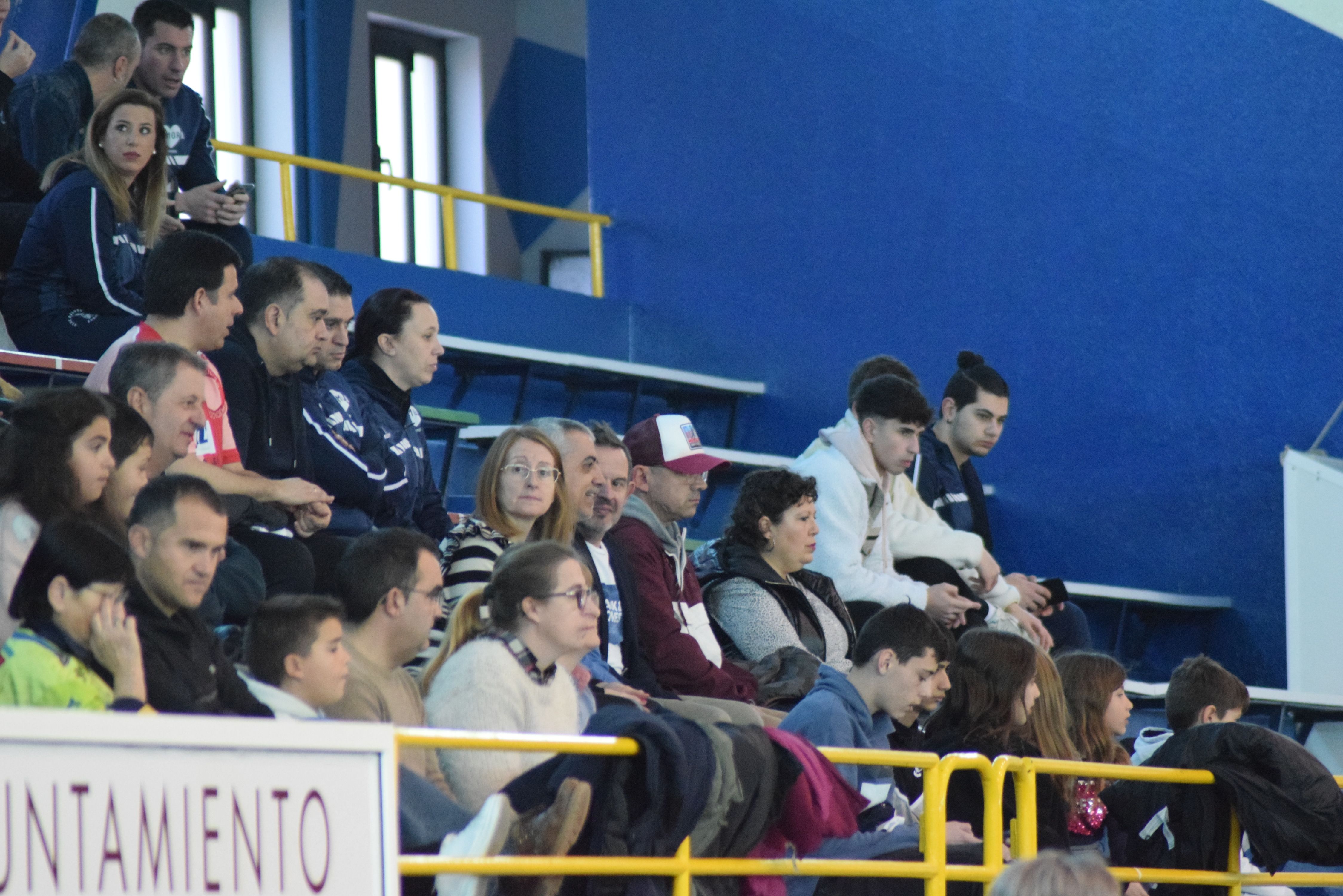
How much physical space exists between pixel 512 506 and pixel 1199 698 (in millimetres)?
1761

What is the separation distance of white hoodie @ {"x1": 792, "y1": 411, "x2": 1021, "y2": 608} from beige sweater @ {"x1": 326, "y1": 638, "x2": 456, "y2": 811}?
1.92 metres

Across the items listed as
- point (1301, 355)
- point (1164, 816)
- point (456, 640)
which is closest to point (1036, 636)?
point (1164, 816)

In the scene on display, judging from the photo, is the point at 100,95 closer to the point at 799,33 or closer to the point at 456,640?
the point at 456,640

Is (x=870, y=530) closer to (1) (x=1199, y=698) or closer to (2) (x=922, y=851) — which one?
(1) (x=1199, y=698)

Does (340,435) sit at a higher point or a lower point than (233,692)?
higher

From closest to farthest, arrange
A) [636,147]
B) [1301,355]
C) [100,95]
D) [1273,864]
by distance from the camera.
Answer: [1273,864] → [100,95] → [1301,355] → [636,147]

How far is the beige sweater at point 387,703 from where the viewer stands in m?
3.02

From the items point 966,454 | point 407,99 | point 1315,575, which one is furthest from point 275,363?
point 407,99

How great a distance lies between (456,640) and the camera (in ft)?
11.0

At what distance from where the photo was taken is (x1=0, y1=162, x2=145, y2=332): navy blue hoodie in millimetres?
4527

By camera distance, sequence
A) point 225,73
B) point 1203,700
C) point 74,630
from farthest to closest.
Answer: point 225,73 → point 1203,700 → point 74,630

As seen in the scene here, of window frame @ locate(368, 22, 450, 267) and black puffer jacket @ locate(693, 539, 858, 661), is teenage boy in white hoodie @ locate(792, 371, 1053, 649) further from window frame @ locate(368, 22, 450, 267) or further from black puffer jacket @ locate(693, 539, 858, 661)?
window frame @ locate(368, 22, 450, 267)

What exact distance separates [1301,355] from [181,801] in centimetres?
509

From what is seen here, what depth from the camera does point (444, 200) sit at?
9484 millimetres
